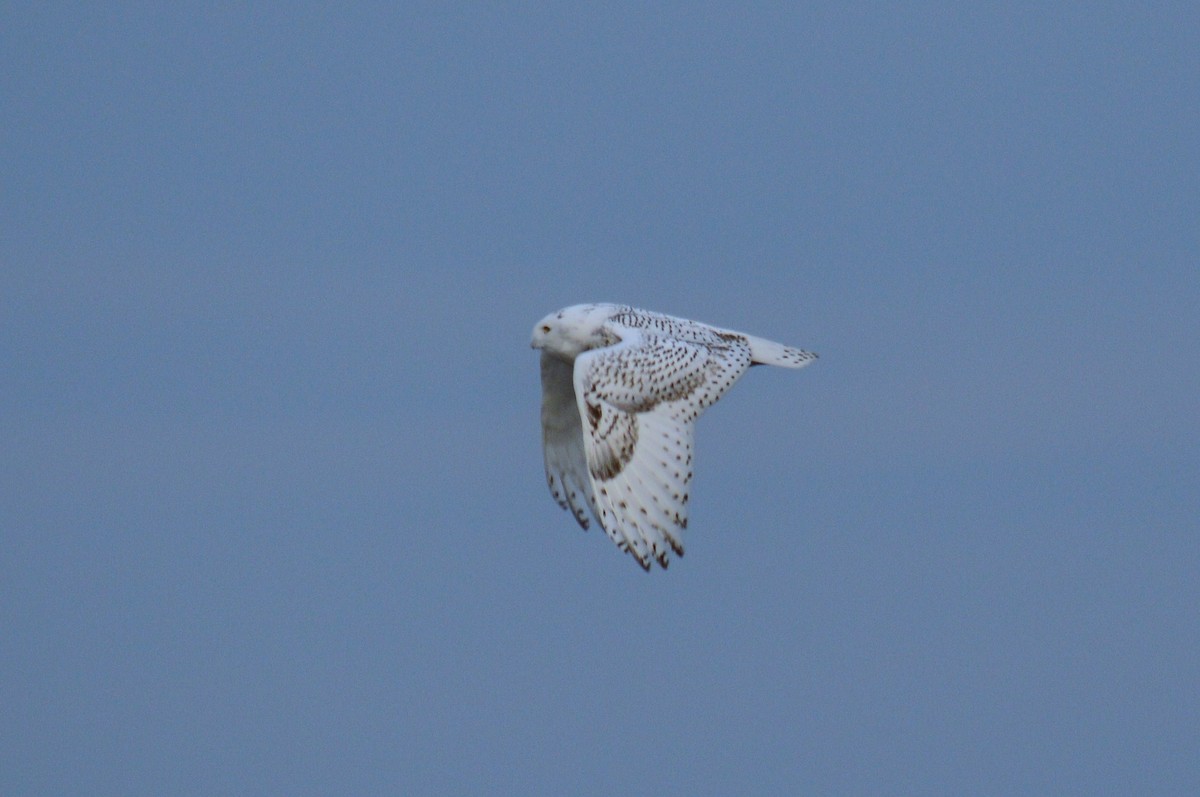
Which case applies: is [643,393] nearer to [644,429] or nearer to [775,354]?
[644,429]

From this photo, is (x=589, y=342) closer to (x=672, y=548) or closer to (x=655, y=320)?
(x=655, y=320)

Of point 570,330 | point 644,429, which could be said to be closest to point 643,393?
point 644,429

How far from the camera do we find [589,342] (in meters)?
23.2

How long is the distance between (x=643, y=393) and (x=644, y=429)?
0.38 metres

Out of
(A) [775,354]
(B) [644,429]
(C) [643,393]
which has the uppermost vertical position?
(A) [775,354]

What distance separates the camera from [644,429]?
20.9 metres

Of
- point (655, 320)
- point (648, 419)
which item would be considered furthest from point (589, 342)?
point (648, 419)

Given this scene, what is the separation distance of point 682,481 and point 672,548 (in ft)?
1.92

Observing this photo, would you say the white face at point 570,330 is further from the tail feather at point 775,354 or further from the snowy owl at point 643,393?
the tail feather at point 775,354

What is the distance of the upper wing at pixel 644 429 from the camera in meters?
20.4

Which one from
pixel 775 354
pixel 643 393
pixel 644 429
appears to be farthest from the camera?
pixel 775 354

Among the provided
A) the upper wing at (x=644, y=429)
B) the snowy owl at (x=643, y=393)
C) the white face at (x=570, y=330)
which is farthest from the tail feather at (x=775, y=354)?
the white face at (x=570, y=330)

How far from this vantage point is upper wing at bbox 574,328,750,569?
66.9 feet

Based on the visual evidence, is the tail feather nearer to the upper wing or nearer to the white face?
the upper wing
